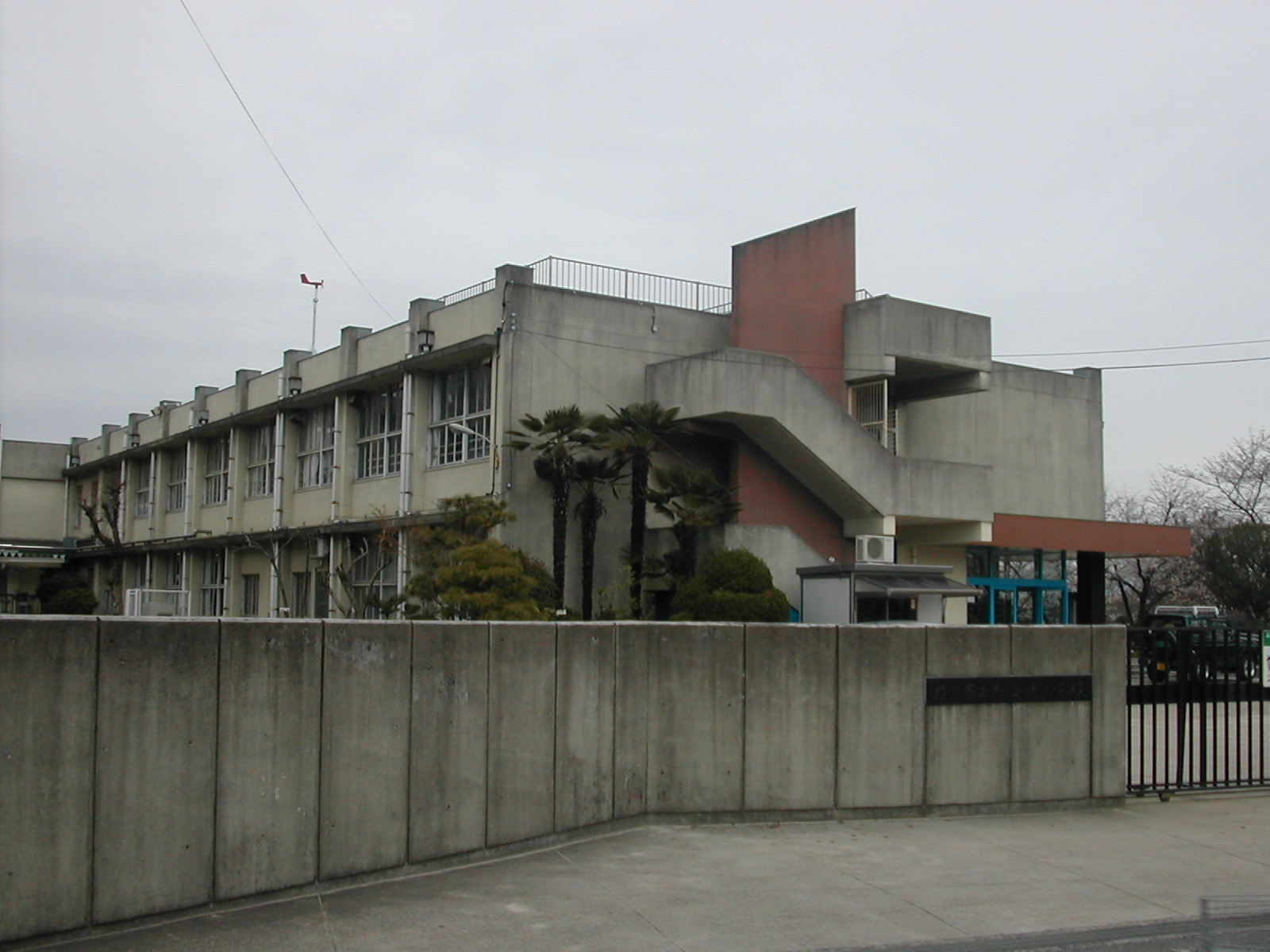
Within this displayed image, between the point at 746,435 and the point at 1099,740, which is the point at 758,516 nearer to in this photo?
the point at 746,435

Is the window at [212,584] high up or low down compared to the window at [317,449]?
down

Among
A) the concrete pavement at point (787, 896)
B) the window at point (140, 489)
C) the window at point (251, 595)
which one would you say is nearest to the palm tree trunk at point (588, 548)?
the concrete pavement at point (787, 896)

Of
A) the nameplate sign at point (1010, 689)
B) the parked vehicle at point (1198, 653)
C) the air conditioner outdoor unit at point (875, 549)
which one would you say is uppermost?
the air conditioner outdoor unit at point (875, 549)

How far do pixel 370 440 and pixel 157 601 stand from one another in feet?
52.9

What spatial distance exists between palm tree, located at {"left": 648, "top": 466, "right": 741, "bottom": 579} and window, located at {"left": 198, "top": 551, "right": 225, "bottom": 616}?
19.8 meters

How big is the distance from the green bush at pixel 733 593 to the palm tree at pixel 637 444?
1607mm

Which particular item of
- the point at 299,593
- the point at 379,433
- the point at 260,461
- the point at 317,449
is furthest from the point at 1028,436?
the point at 260,461

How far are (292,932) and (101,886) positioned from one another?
1224 millimetres

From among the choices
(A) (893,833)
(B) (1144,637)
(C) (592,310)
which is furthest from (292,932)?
(C) (592,310)

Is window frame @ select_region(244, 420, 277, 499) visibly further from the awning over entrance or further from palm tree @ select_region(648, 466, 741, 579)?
the awning over entrance

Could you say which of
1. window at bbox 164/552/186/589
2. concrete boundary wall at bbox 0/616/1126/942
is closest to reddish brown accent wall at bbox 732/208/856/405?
concrete boundary wall at bbox 0/616/1126/942

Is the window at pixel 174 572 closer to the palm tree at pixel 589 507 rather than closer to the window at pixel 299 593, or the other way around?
the window at pixel 299 593

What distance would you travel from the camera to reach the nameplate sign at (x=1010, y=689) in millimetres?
12562

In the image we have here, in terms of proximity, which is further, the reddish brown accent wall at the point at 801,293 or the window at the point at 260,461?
the window at the point at 260,461
